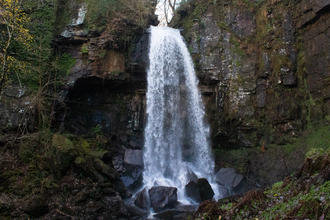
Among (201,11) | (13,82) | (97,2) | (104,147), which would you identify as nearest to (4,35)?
(13,82)

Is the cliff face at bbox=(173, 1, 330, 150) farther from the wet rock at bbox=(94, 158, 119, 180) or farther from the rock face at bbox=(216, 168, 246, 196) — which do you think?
the wet rock at bbox=(94, 158, 119, 180)

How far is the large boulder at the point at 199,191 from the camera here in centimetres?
1053

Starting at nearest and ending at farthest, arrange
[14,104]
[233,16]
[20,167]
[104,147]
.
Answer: [20,167] < [14,104] < [104,147] < [233,16]

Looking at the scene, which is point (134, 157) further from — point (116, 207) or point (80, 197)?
point (80, 197)

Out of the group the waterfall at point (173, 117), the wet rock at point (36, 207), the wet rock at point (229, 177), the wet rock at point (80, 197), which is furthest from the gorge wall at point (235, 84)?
the wet rock at point (36, 207)

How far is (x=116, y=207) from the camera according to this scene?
9109mm

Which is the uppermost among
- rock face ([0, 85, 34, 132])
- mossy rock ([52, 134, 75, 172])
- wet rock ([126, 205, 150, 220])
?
rock face ([0, 85, 34, 132])

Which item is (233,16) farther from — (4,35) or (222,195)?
(4,35)

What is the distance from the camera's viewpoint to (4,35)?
37.5 ft

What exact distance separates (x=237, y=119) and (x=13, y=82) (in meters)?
11.9

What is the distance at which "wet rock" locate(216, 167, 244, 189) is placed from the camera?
39.9ft

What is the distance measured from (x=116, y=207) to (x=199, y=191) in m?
3.68

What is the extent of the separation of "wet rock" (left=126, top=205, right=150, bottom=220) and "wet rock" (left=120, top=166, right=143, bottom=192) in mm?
1884

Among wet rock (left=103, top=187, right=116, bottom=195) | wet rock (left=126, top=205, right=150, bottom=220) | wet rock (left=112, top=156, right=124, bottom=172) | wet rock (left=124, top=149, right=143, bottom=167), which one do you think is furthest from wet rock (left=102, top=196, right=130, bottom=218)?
wet rock (left=124, top=149, right=143, bottom=167)
